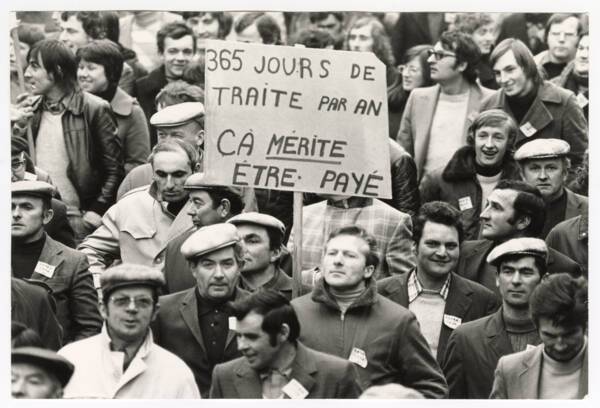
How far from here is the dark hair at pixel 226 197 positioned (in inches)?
502

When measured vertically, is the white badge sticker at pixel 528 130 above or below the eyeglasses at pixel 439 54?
below

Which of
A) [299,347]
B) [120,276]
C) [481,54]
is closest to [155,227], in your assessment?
[120,276]

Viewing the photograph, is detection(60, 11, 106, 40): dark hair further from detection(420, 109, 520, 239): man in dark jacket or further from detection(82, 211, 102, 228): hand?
detection(420, 109, 520, 239): man in dark jacket

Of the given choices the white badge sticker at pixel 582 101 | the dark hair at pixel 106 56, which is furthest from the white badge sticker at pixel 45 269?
the white badge sticker at pixel 582 101

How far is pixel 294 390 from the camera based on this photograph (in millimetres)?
12000

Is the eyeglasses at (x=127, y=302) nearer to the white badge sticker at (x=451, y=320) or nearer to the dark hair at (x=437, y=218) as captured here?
the dark hair at (x=437, y=218)

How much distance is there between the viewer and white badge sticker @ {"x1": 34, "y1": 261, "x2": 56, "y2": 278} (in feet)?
42.0

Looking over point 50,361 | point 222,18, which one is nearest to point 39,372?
point 50,361

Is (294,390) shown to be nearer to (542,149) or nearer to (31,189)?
(31,189)

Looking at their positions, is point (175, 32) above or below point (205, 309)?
above

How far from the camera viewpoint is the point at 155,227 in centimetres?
1297

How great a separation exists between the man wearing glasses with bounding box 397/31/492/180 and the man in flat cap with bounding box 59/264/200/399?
2.16 m

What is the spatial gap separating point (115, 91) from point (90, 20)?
0.52 meters

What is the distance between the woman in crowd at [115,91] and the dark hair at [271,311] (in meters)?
1.80
